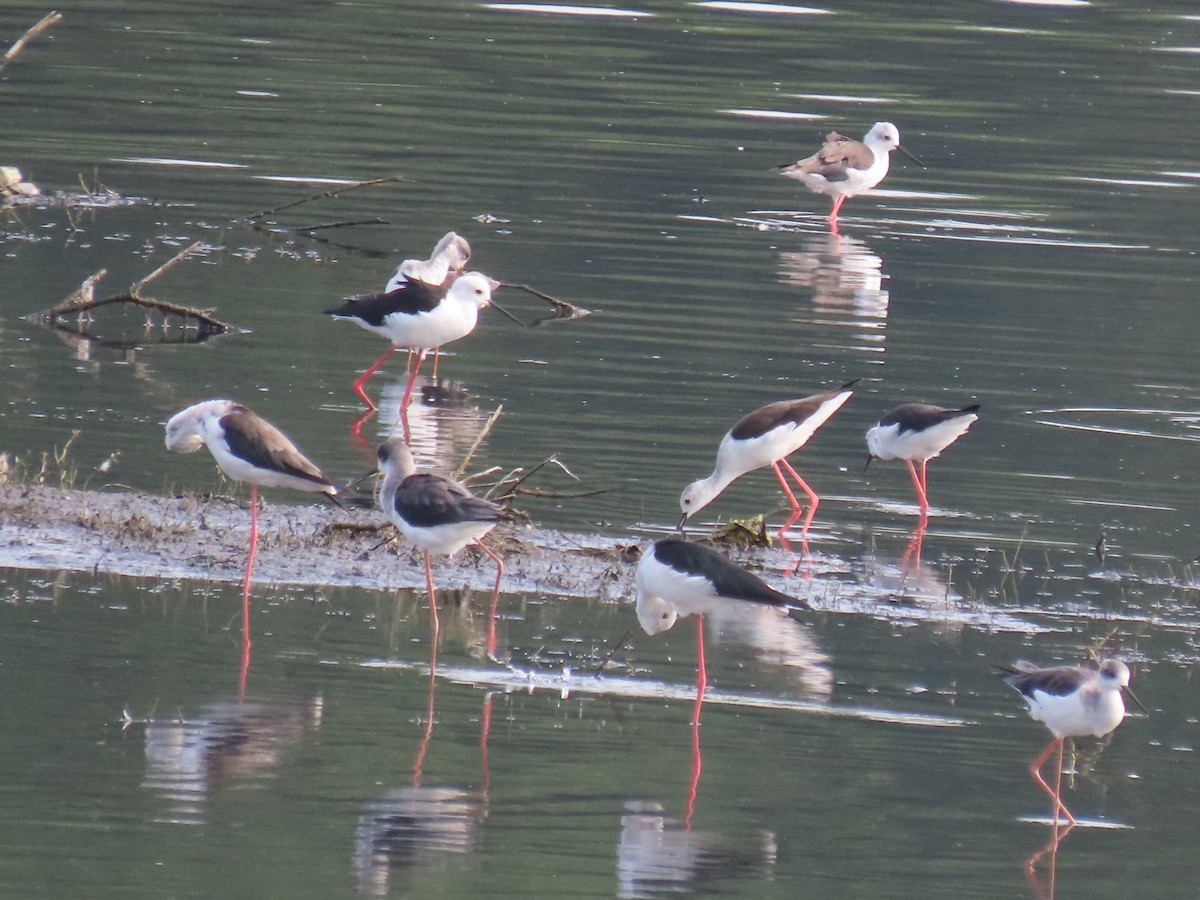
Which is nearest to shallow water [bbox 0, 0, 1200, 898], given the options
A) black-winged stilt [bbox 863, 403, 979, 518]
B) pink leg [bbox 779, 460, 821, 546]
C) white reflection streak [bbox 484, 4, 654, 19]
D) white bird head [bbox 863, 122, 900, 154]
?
pink leg [bbox 779, 460, 821, 546]

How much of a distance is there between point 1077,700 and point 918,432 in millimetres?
4789

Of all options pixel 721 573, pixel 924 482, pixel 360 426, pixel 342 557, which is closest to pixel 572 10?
pixel 360 426

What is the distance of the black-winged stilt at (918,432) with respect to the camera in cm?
1227

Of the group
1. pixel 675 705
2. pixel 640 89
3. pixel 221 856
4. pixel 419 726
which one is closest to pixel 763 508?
pixel 675 705

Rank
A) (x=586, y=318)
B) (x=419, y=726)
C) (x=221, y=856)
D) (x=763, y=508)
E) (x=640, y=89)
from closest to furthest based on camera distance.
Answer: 1. (x=221, y=856)
2. (x=419, y=726)
3. (x=763, y=508)
4. (x=586, y=318)
5. (x=640, y=89)

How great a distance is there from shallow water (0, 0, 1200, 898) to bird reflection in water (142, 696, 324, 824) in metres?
0.02

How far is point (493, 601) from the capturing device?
31.9 feet

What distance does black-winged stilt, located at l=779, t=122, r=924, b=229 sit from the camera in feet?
74.9

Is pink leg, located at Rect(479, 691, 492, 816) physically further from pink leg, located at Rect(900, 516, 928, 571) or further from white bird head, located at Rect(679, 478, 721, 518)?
pink leg, located at Rect(900, 516, 928, 571)

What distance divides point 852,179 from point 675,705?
50.3 feet

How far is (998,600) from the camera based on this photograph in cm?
1027

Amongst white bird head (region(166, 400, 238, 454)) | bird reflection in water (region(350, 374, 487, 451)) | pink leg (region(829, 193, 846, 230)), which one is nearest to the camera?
white bird head (region(166, 400, 238, 454))

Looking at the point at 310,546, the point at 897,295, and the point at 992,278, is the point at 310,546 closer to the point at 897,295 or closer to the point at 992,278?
the point at 897,295

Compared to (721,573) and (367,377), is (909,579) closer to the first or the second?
(721,573)
